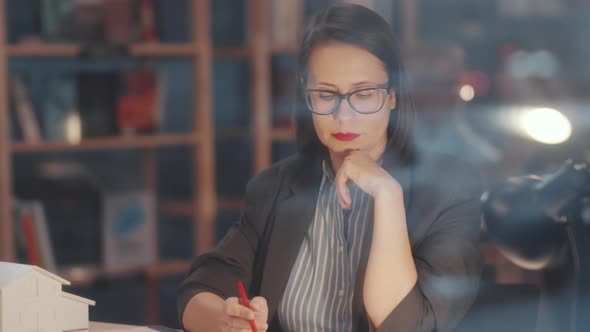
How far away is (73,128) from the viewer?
3.32 m

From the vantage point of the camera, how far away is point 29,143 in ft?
10.4

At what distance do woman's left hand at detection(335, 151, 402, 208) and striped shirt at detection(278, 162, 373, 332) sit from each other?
14 cm

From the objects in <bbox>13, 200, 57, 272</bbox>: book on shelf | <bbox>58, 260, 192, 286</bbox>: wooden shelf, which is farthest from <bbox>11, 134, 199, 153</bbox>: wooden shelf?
<bbox>58, 260, 192, 286</bbox>: wooden shelf

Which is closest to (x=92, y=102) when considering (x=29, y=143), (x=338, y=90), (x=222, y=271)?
(x=29, y=143)

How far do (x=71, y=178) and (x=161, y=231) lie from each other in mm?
505

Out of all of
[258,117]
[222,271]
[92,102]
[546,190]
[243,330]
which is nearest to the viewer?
[546,190]

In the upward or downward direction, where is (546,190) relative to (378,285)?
upward

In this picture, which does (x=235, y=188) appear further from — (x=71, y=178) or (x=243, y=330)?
(x=243, y=330)

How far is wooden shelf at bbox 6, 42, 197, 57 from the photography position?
314 cm

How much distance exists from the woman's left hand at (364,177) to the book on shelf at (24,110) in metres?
1.96

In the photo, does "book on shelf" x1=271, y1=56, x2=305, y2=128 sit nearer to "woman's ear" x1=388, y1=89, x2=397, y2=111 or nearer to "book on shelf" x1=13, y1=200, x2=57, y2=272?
"book on shelf" x1=13, y1=200, x2=57, y2=272

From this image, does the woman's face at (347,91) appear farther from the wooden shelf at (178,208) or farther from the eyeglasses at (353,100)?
the wooden shelf at (178,208)

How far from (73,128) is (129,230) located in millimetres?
442

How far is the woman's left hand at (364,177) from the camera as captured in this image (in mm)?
1418
